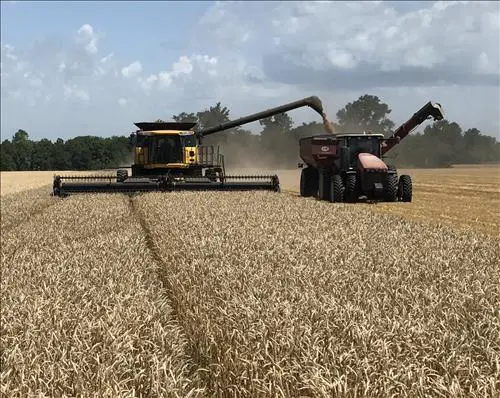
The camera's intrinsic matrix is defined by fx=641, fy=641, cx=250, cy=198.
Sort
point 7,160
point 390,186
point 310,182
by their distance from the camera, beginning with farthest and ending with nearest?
point 7,160
point 310,182
point 390,186

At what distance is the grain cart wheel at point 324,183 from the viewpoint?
21141 mm

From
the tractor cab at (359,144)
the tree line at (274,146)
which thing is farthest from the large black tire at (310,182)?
the tree line at (274,146)

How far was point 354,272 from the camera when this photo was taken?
6602 mm

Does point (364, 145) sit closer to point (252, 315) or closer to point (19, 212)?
point (19, 212)

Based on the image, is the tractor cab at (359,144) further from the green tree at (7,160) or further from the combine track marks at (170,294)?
the green tree at (7,160)

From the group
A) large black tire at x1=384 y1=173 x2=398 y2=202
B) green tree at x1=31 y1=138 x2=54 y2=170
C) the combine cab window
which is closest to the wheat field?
large black tire at x1=384 y1=173 x2=398 y2=202

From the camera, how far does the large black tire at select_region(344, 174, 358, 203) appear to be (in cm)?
1991

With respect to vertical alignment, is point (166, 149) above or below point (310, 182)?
above

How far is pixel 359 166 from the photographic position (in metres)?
19.8

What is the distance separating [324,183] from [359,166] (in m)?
1.84

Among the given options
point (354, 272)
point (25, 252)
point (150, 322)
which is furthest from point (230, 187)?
point (150, 322)

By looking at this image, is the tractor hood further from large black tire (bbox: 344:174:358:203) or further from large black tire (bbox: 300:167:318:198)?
large black tire (bbox: 300:167:318:198)

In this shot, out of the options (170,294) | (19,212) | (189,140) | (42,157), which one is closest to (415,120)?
(189,140)

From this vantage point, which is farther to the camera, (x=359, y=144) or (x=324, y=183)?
(x=324, y=183)
